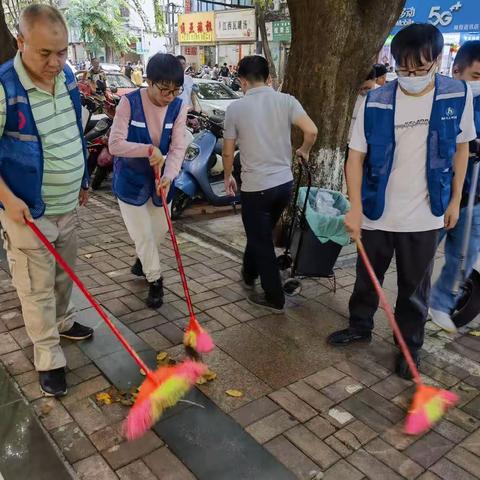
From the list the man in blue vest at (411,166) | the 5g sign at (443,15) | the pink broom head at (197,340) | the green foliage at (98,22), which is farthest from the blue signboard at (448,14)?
the green foliage at (98,22)

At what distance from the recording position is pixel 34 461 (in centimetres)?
241

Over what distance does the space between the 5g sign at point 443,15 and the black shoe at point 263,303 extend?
56.9ft

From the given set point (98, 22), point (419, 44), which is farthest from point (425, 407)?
point (98, 22)

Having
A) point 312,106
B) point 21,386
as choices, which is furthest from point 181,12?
point 21,386

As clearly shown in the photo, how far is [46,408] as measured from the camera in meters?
2.77

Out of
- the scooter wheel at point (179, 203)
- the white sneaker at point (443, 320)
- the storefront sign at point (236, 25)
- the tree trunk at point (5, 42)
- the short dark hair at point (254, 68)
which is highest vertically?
the storefront sign at point (236, 25)

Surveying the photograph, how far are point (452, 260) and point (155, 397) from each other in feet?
7.74

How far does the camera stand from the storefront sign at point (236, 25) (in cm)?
3075

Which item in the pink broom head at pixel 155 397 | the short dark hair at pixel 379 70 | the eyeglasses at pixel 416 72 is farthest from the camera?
the short dark hair at pixel 379 70

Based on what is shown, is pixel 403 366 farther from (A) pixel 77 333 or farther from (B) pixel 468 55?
(A) pixel 77 333

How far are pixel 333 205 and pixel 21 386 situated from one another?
2.66m

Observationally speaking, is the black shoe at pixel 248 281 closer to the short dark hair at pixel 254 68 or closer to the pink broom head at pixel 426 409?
the short dark hair at pixel 254 68

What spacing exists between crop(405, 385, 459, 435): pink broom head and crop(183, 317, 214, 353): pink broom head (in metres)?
1.30

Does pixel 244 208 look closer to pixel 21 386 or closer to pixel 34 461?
pixel 21 386
